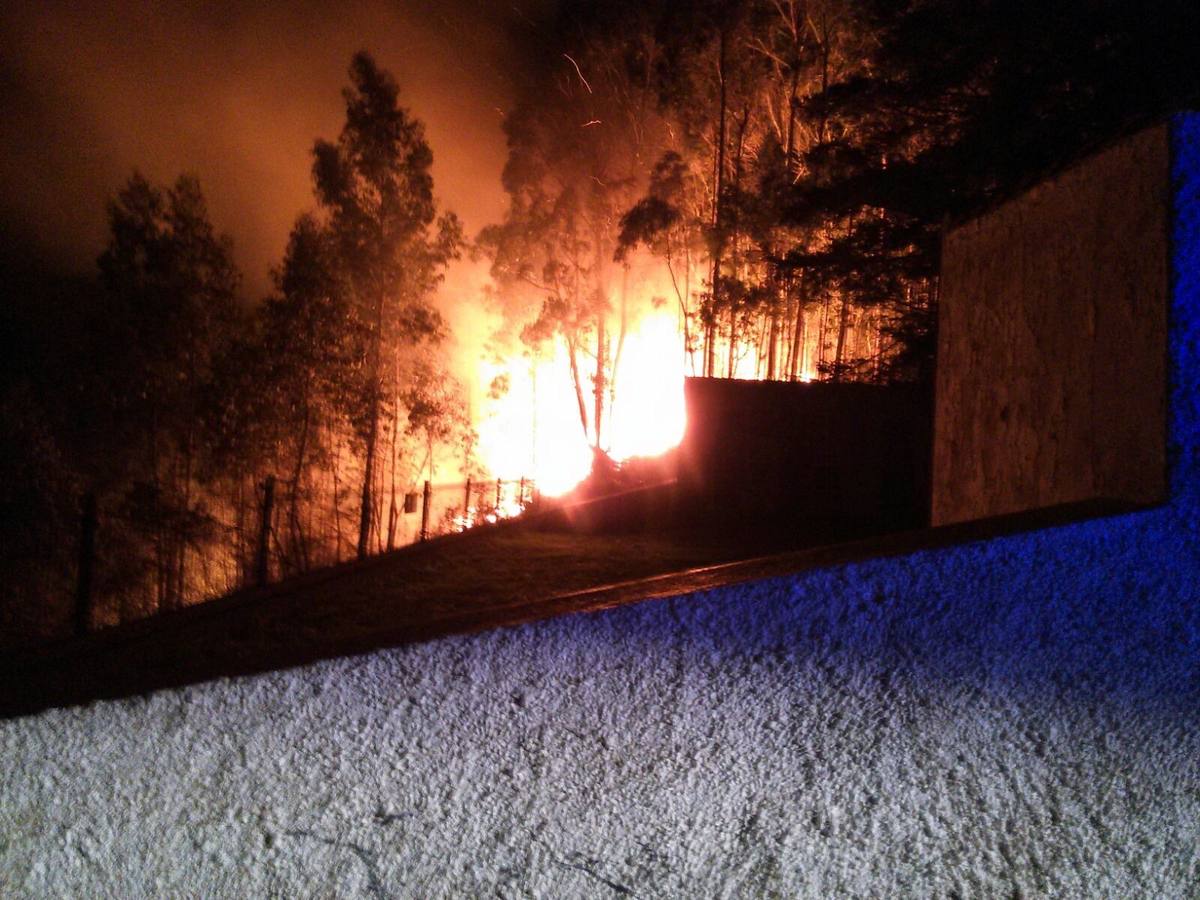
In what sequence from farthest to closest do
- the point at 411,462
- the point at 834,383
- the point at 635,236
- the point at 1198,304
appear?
the point at 411,462
the point at 635,236
the point at 834,383
the point at 1198,304

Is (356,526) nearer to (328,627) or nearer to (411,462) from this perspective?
(411,462)

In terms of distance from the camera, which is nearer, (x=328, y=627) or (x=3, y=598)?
(x=328, y=627)

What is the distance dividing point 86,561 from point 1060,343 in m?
7.71

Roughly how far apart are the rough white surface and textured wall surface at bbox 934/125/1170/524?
0.64 metres

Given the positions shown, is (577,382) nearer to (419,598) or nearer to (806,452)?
(806,452)

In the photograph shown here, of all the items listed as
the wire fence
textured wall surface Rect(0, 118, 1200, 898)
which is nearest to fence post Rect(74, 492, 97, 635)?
textured wall surface Rect(0, 118, 1200, 898)

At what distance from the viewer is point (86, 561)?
8.22m

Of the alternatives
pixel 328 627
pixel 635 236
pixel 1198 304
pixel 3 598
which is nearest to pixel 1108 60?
pixel 1198 304

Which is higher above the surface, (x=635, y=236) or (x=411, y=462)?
(x=635, y=236)

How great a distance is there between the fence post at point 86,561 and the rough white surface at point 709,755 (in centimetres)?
654

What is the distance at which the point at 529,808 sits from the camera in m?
2.22

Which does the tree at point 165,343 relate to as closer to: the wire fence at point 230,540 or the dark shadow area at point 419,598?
the wire fence at point 230,540

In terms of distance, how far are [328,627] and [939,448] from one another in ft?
16.1

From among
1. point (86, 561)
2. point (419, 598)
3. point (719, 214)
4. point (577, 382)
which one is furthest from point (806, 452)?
point (577, 382)
